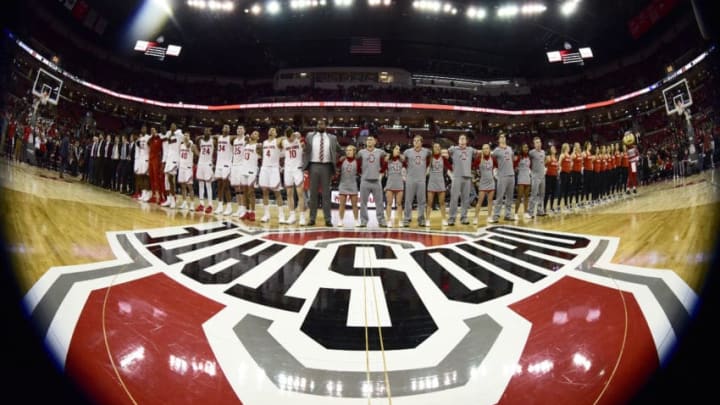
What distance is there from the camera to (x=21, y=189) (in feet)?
2.12

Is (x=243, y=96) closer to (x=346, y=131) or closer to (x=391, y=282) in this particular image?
(x=391, y=282)

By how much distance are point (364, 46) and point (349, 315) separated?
370cm

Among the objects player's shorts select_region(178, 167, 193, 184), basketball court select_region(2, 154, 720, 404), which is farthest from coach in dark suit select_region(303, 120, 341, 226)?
basketball court select_region(2, 154, 720, 404)

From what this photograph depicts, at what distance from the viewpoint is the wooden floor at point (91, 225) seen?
0.59m

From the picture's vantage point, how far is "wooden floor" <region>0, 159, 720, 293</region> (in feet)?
1.93

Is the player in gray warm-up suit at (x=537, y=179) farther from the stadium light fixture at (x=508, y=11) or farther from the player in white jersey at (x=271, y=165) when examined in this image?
the player in white jersey at (x=271, y=165)

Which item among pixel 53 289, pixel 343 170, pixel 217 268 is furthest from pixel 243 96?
pixel 53 289

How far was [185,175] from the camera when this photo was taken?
4.49 meters

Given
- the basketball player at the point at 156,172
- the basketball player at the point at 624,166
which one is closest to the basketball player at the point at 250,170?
the basketball player at the point at 156,172

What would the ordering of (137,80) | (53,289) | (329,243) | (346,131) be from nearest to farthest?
(53,289) < (137,80) < (329,243) < (346,131)

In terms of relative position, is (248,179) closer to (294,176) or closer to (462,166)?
(294,176)

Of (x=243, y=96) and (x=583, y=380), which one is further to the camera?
(x=243, y=96)

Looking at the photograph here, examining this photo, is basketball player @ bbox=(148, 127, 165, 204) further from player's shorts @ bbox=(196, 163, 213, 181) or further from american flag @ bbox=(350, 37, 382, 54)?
american flag @ bbox=(350, 37, 382, 54)

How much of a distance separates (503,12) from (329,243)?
246 cm
